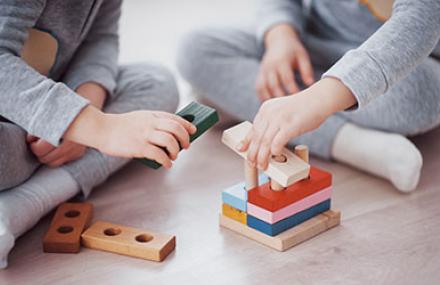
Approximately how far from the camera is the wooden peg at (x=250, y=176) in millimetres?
920

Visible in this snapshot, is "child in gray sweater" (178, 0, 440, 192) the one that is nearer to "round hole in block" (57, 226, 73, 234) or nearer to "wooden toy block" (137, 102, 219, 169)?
"wooden toy block" (137, 102, 219, 169)

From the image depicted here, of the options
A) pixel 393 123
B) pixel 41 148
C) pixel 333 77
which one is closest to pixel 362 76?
pixel 333 77

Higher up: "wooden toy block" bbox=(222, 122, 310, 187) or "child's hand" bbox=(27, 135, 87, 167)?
"wooden toy block" bbox=(222, 122, 310, 187)

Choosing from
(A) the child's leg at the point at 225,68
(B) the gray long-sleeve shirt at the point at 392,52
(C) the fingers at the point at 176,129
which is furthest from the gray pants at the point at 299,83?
(C) the fingers at the point at 176,129

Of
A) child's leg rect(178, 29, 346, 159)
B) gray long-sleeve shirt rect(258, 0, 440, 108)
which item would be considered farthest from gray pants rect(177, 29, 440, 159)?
gray long-sleeve shirt rect(258, 0, 440, 108)

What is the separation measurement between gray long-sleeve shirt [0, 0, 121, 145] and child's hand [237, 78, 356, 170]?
0.22 metres

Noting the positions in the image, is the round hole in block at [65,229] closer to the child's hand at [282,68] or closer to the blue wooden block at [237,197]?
the blue wooden block at [237,197]

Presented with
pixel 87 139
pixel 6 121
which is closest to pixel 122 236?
pixel 87 139

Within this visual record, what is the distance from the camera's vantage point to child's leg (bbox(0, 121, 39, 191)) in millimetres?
965

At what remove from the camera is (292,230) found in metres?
0.94

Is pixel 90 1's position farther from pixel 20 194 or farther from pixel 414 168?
pixel 414 168

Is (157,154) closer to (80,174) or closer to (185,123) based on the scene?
(185,123)

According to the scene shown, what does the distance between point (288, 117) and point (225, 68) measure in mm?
437

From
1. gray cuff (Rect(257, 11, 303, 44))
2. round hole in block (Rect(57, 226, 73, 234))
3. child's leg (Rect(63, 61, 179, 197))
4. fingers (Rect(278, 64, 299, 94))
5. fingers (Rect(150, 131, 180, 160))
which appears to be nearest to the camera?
fingers (Rect(150, 131, 180, 160))
